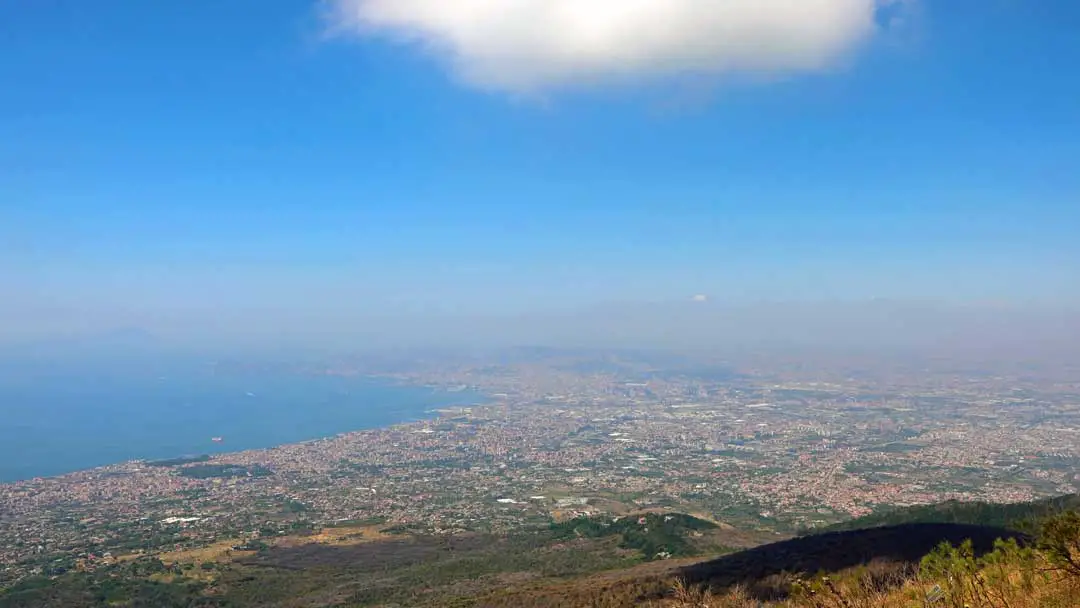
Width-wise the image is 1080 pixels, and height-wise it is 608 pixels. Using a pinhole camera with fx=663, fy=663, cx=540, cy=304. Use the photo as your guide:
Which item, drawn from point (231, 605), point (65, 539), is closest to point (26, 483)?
point (65, 539)

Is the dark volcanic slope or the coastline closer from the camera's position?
the dark volcanic slope

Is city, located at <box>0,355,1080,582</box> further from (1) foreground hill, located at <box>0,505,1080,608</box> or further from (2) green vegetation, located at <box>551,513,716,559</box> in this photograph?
(2) green vegetation, located at <box>551,513,716,559</box>

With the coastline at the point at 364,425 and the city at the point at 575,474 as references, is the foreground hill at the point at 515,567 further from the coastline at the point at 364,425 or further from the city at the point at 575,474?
the coastline at the point at 364,425

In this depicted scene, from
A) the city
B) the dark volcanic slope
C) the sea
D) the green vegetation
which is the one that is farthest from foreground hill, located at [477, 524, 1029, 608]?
the sea

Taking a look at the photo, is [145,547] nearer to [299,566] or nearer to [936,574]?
[299,566]

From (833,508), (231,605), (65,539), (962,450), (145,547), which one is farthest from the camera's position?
(962,450)

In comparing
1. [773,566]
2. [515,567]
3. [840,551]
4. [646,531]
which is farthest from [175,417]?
[840,551]

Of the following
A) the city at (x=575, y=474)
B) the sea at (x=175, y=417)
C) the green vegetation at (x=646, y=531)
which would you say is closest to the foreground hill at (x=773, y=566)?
the green vegetation at (x=646, y=531)
